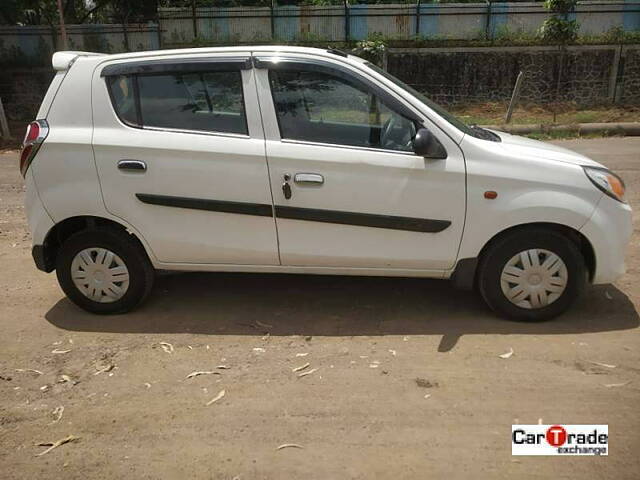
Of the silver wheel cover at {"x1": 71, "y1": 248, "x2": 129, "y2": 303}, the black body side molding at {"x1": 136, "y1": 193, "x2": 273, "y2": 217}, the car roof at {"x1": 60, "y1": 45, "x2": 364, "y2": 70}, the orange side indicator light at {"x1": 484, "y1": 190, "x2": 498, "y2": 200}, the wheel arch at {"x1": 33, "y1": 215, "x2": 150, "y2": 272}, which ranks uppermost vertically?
the car roof at {"x1": 60, "y1": 45, "x2": 364, "y2": 70}

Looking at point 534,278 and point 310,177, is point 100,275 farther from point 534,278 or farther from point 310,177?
point 534,278

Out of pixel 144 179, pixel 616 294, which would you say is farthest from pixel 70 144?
pixel 616 294

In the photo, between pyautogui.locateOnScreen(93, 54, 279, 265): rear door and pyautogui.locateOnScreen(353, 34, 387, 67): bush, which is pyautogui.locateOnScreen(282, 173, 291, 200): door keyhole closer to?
pyautogui.locateOnScreen(93, 54, 279, 265): rear door

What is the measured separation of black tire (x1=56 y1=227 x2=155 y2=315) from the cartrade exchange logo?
2727mm

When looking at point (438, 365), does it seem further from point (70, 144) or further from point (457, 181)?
point (70, 144)

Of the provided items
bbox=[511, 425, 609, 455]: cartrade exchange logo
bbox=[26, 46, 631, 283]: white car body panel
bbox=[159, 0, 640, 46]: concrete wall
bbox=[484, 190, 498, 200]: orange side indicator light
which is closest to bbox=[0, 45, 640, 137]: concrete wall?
bbox=[159, 0, 640, 46]: concrete wall

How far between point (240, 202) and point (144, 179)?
27.0 inches

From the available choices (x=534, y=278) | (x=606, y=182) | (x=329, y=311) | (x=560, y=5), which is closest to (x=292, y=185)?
(x=329, y=311)

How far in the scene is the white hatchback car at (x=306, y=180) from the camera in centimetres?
383

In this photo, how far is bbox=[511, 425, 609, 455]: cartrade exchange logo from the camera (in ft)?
9.14

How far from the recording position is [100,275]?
4277 mm

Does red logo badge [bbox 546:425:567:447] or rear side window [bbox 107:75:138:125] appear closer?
red logo badge [bbox 546:425:567:447]

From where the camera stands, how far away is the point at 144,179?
4.00 meters

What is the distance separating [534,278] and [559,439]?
1.34 m
